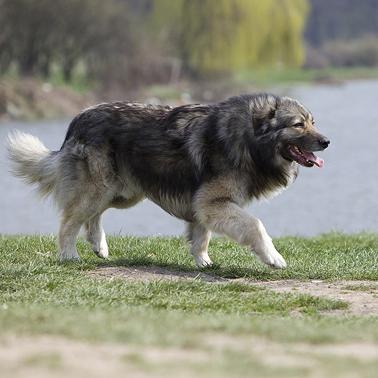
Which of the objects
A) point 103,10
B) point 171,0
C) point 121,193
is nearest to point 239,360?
point 121,193

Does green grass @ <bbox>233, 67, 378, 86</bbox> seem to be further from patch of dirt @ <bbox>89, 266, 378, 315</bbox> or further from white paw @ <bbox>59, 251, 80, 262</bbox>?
patch of dirt @ <bbox>89, 266, 378, 315</bbox>

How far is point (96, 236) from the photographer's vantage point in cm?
1087

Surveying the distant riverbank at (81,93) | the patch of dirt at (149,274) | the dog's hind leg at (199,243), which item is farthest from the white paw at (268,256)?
the distant riverbank at (81,93)

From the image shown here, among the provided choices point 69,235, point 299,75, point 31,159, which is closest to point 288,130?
point 69,235

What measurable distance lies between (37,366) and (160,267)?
520cm

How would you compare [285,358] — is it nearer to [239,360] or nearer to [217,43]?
[239,360]

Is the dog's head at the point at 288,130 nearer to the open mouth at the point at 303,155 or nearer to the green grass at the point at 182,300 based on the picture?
the open mouth at the point at 303,155

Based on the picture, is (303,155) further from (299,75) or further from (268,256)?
(299,75)

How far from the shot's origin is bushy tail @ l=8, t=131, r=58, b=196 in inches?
420

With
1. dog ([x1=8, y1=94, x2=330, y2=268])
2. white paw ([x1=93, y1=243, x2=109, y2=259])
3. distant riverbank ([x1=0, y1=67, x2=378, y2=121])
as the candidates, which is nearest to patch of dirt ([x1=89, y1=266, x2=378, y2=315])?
dog ([x1=8, y1=94, x2=330, y2=268])

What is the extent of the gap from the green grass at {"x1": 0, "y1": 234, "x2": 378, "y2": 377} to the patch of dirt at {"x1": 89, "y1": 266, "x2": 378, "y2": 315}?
15 centimetres

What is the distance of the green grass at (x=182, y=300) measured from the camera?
5.94 m

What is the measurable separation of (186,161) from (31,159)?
179 cm

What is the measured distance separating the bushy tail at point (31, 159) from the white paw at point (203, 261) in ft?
5.82
